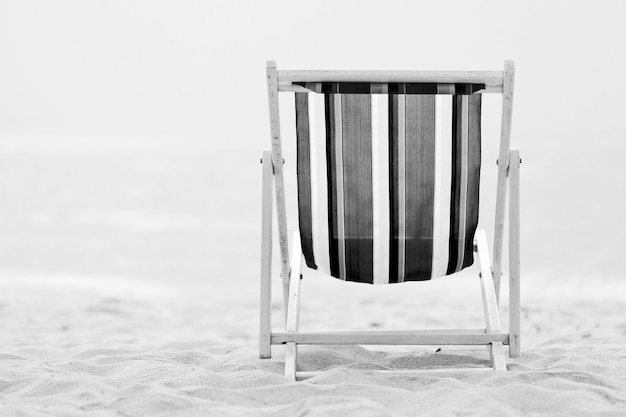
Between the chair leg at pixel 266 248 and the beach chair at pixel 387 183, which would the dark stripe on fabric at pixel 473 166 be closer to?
the beach chair at pixel 387 183

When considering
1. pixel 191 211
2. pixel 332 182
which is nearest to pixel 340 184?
pixel 332 182

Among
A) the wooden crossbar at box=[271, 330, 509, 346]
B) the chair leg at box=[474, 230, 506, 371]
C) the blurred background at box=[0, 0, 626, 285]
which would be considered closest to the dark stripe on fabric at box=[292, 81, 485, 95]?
the chair leg at box=[474, 230, 506, 371]

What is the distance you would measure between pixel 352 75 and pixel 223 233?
32.5 ft

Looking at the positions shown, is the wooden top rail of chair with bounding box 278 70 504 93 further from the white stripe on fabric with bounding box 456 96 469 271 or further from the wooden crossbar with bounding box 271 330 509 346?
the wooden crossbar with bounding box 271 330 509 346

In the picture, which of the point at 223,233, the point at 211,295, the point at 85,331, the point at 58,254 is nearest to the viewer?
the point at 85,331

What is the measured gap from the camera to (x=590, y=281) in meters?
7.73

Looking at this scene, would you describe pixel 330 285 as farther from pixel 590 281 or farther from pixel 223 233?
pixel 223 233

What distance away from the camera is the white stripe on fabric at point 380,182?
8.09ft

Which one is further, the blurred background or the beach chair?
the blurred background

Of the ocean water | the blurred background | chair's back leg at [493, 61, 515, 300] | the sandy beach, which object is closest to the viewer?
the sandy beach

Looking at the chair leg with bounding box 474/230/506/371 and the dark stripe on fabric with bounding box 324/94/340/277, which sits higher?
the dark stripe on fabric with bounding box 324/94/340/277

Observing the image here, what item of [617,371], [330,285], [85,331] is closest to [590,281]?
[330,285]

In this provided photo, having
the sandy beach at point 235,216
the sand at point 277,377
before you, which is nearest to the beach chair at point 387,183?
the sand at point 277,377

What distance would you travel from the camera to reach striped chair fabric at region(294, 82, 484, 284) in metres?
2.46
